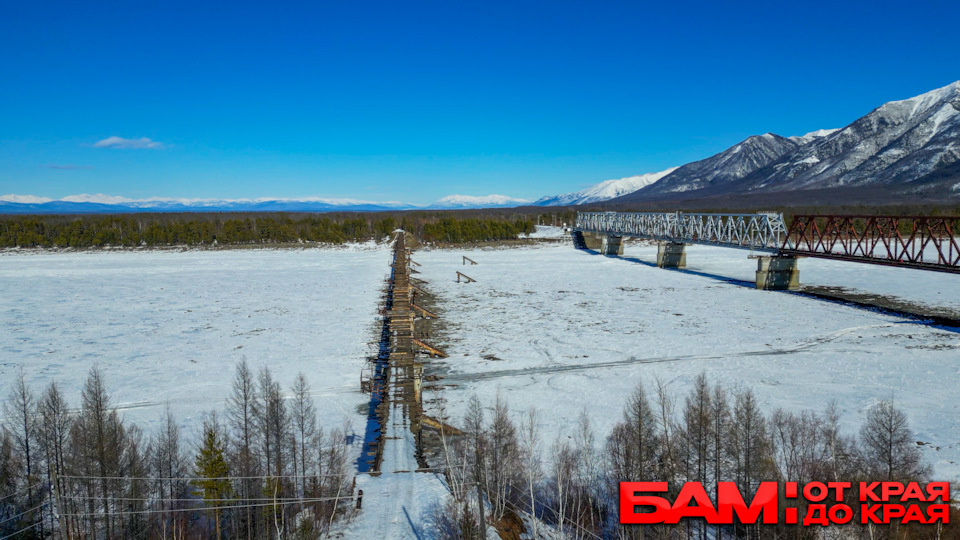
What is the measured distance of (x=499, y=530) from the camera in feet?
39.3

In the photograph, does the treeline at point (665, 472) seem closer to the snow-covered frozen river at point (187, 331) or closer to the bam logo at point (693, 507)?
the bam logo at point (693, 507)

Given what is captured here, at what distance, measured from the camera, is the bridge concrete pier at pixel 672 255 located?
66.7 meters

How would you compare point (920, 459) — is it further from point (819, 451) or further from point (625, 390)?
point (625, 390)

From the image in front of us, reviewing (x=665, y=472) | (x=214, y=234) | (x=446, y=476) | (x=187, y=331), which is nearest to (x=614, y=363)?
(x=665, y=472)

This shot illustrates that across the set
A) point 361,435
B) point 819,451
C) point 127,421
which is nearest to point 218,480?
point 361,435

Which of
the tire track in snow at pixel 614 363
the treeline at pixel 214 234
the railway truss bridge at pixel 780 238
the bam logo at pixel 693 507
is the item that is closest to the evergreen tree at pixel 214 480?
the bam logo at pixel 693 507

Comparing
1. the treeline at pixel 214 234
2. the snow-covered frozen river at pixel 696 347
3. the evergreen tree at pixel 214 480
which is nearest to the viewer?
the evergreen tree at pixel 214 480

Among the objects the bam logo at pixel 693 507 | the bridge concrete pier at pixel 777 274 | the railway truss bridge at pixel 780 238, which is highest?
the railway truss bridge at pixel 780 238

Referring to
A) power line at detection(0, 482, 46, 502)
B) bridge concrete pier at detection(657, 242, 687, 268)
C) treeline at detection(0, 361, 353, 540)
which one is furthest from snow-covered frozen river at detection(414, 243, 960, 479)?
bridge concrete pier at detection(657, 242, 687, 268)

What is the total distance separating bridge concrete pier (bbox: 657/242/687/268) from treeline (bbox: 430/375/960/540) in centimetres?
5174

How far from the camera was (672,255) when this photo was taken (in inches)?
2638

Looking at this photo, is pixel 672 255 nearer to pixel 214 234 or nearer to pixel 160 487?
pixel 160 487

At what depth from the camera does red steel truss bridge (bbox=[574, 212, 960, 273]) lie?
38.9m

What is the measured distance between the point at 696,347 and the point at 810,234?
30.1m
